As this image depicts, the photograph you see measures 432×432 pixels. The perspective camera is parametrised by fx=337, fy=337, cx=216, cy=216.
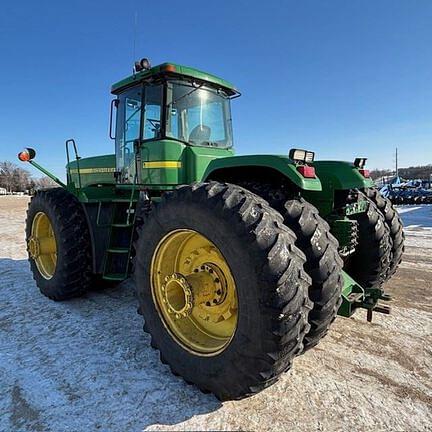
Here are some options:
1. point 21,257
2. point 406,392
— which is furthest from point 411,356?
point 21,257

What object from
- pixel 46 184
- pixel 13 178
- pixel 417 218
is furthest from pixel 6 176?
pixel 417 218

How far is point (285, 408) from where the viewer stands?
87.8 inches

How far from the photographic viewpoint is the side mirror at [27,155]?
457cm

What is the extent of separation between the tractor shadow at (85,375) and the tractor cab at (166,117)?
66.9 inches

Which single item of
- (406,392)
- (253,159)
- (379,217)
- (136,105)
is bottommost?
(406,392)

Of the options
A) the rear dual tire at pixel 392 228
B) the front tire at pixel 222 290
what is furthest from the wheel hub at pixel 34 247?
the rear dual tire at pixel 392 228

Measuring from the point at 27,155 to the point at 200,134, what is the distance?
2.53 m

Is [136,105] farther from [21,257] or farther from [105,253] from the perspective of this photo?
[21,257]

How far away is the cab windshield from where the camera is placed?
3.64 meters

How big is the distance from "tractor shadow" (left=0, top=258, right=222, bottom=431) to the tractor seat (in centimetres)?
211

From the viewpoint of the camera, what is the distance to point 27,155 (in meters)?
4.63

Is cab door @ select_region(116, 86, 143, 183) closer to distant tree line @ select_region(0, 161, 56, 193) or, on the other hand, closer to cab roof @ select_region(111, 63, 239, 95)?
cab roof @ select_region(111, 63, 239, 95)

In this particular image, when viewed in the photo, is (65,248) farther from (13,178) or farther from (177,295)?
(13,178)

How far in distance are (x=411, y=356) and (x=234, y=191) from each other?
7.07 ft
